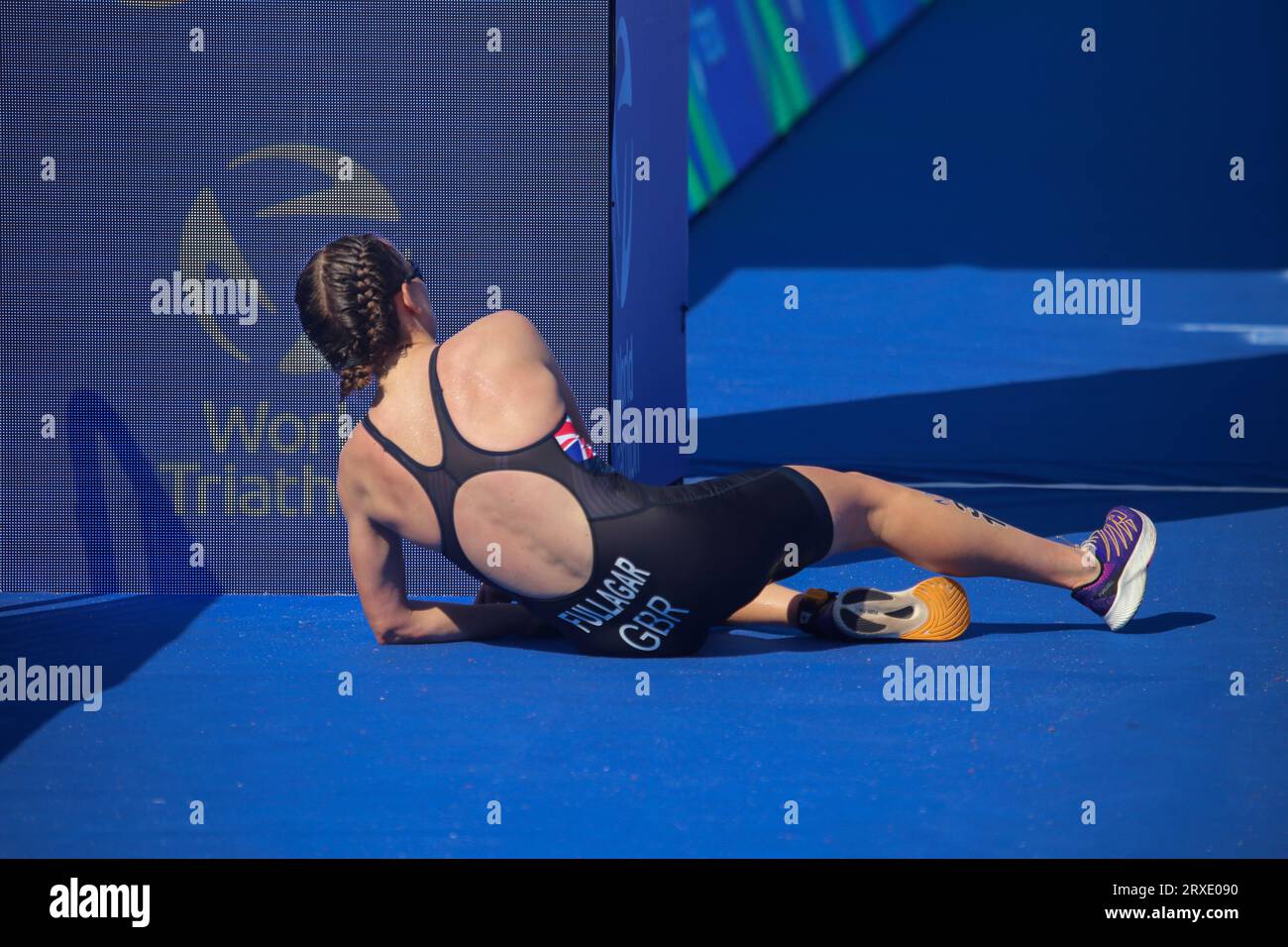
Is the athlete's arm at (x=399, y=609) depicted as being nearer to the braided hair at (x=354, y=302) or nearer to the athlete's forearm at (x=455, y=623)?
the athlete's forearm at (x=455, y=623)

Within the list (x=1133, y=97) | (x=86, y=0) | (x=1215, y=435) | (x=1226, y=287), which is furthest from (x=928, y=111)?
(x=86, y=0)

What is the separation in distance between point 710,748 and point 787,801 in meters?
0.35

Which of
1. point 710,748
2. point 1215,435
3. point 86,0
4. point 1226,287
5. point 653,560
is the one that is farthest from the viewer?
point 1226,287

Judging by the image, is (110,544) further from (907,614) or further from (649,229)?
(907,614)

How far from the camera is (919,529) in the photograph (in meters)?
3.47

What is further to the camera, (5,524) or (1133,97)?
(1133,97)

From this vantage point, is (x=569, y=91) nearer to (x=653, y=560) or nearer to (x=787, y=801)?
(x=653, y=560)

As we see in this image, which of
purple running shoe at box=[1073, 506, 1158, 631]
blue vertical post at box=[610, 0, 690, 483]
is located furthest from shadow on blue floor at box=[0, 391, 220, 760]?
purple running shoe at box=[1073, 506, 1158, 631]

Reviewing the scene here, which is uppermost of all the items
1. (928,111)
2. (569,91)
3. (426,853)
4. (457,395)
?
(928,111)

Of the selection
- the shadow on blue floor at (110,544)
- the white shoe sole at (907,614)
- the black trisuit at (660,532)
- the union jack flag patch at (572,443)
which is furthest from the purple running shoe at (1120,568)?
the shadow on blue floor at (110,544)

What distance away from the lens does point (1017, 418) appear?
27.8 ft

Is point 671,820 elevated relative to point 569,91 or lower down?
lower down

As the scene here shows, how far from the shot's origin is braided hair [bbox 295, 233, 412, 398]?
3.32 metres

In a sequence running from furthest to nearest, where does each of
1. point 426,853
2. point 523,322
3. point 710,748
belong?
point 523,322, point 710,748, point 426,853
